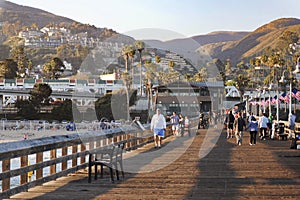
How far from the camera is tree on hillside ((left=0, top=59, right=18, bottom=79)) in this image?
164 meters

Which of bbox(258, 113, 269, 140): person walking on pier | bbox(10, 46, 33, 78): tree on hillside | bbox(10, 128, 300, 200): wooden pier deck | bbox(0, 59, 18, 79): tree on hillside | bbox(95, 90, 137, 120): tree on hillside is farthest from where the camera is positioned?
bbox(10, 46, 33, 78): tree on hillside

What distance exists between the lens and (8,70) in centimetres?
16562

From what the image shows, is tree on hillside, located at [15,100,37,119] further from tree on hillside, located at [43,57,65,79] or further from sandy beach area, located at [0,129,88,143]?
tree on hillside, located at [43,57,65,79]

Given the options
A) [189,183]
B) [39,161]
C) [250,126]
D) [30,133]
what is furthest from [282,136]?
[30,133]

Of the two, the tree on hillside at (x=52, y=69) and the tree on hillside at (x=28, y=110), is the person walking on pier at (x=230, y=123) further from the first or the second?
the tree on hillside at (x=52, y=69)

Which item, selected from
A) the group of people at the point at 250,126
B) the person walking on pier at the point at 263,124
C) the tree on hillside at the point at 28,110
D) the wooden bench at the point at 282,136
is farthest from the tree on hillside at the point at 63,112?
the wooden bench at the point at 282,136

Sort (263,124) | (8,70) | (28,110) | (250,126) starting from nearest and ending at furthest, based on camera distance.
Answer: (250,126)
(263,124)
(28,110)
(8,70)

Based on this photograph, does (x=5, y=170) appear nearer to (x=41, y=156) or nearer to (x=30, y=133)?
(x=41, y=156)

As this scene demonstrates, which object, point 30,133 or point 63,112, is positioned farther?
point 63,112

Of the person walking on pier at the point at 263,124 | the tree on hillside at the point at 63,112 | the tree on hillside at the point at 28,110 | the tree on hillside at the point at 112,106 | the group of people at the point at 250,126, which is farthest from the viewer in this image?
the tree on hillside at the point at 28,110

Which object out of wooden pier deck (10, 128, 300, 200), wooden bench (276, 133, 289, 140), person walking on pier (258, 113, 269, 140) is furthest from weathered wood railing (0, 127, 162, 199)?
wooden bench (276, 133, 289, 140)

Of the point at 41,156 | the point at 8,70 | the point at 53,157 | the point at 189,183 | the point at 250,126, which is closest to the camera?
the point at 41,156

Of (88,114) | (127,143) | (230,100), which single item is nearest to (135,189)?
(127,143)

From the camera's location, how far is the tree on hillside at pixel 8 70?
164m
